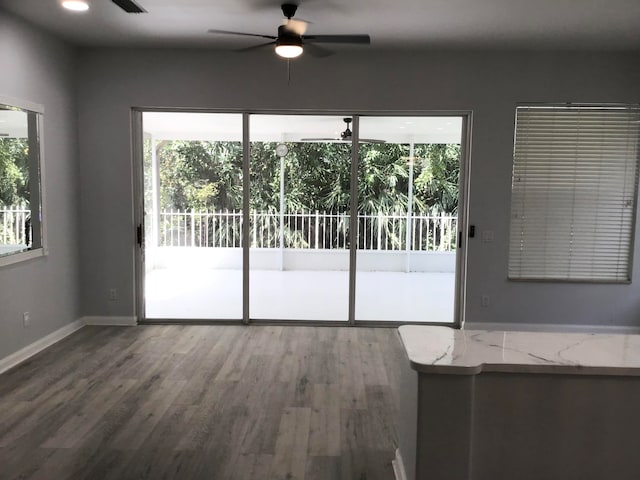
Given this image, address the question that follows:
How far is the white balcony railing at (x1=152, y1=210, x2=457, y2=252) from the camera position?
17.5ft

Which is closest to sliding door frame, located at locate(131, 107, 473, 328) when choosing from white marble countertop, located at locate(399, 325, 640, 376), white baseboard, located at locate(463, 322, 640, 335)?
white baseboard, located at locate(463, 322, 640, 335)

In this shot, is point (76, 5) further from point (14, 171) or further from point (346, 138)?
point (346, 138)

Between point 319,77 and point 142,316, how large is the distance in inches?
120

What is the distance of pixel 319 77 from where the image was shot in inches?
191

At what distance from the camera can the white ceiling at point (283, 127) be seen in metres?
5.07

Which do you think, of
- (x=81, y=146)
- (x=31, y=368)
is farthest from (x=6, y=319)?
(x=81, y=146)

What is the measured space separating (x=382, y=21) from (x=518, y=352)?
2937 mm

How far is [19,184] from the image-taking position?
155 inches

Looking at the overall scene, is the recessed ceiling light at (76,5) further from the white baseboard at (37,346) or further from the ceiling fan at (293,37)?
the white baseboard at (37,346)

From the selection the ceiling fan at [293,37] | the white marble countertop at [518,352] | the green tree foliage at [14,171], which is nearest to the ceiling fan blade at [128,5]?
the ceiling fan at [293,37]

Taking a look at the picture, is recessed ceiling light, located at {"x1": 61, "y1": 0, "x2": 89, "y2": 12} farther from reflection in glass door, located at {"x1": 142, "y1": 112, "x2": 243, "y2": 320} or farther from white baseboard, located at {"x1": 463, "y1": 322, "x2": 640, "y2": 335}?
white baseboard, located at {"x1": 463, "y1": 322, "x2": 640, "y2": 335}

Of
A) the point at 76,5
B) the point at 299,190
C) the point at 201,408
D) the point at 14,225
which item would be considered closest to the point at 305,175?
the point at 299,190

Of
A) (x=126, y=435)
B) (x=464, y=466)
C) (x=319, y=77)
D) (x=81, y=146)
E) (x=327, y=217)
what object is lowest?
(x=126, y=435)

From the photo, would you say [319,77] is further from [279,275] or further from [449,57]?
[279,275]
